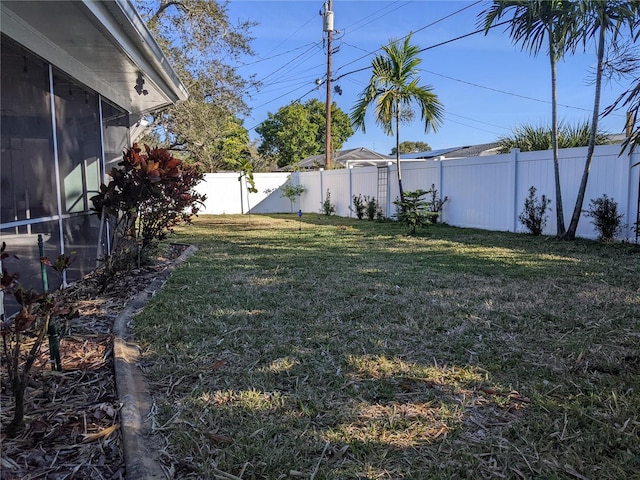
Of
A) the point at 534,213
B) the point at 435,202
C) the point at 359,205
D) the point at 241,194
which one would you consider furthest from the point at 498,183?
the point at 241,194

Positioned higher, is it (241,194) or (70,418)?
(241,194)

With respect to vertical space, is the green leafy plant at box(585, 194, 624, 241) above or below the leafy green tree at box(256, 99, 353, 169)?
below

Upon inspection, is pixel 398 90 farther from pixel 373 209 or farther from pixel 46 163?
pixel 46 163

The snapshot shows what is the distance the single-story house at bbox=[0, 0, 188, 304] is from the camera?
372cm

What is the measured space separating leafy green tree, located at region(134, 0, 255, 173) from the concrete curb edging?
1019cm

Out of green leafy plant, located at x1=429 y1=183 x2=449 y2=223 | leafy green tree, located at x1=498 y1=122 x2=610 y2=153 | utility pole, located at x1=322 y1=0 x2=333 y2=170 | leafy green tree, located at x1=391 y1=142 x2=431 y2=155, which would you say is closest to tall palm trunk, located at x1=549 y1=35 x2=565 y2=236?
leafy green tree, located at x1=498 y1=122 x2=610 y2=153

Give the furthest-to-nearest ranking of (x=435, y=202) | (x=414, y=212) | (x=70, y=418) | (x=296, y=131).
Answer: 1. (x=296, y=131)
2. (x=435, y=202)
3. (x=414, y=212)
4. (x=70, y=418)

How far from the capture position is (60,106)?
193 inches

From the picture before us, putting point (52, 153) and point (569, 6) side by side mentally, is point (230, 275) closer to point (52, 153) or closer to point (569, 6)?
point (52, 153)

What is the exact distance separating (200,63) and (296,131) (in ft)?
91.5

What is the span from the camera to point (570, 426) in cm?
227

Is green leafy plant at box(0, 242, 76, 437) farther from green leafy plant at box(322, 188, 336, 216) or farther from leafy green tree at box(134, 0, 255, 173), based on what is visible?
green leafy plant at box(322, 188, 336, 216)

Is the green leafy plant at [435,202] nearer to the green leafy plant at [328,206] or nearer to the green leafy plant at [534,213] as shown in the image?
the green leafy plant at [534,213]

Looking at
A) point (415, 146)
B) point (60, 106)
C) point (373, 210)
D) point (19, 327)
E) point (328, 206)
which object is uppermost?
point (415, 146)
